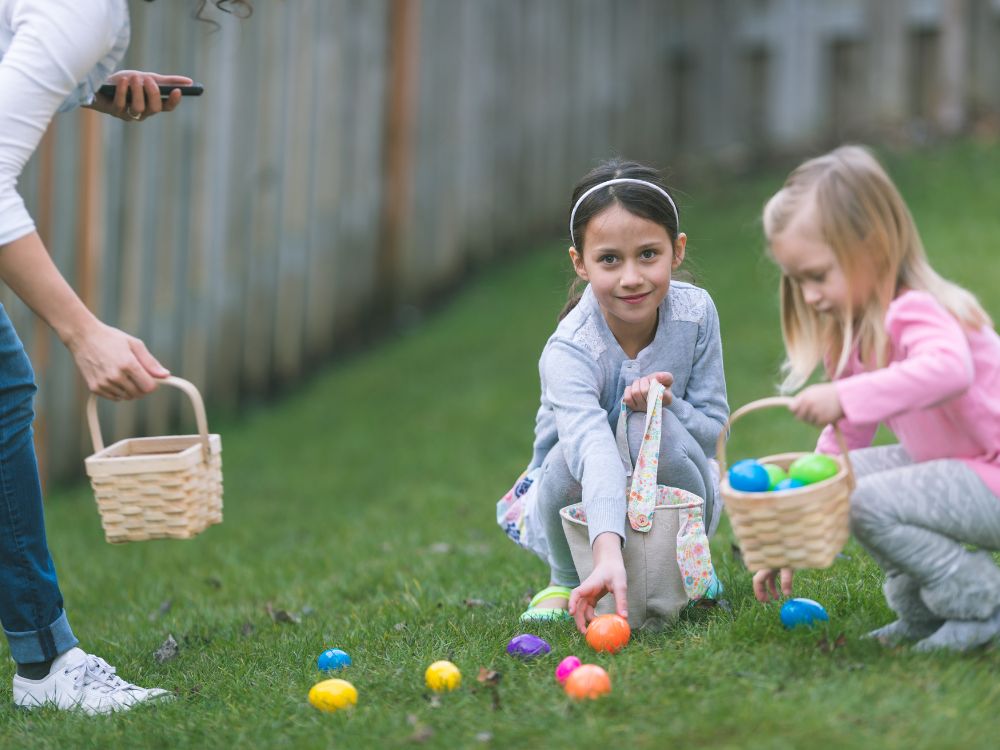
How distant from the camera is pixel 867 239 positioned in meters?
2.78

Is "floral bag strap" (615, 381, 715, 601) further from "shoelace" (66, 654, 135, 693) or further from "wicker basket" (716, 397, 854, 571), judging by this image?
"shoelace" (66, 654, 135, 693)

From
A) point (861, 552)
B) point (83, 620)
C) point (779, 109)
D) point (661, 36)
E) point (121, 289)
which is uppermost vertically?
point (661, 36)

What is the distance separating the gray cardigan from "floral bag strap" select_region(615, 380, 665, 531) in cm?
7

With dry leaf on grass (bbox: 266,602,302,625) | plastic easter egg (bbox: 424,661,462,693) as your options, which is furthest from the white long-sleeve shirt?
dry leaf on grass (bbox: 266,602,302,625)

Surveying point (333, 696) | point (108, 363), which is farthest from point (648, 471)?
point (108, 363)

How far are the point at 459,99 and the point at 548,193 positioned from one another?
4.50 feet

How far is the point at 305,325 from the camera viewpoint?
26.9ft

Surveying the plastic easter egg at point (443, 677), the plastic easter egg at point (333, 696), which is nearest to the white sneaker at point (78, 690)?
the plastic easter egg at point (333, 696)

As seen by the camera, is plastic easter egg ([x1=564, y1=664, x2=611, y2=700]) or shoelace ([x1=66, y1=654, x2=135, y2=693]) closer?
plastic easter egg ([x1=564, y1=664, x2=611, y2=700])

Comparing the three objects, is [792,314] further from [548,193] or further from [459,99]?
[548,193]

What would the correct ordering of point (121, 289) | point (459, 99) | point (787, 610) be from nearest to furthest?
point (787, 610)
point (121, 289)
point (459, 99)

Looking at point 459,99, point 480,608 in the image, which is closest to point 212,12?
point 459,99

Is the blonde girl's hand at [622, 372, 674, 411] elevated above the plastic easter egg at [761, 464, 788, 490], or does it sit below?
above

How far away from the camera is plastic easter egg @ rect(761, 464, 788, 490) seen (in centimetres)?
288
